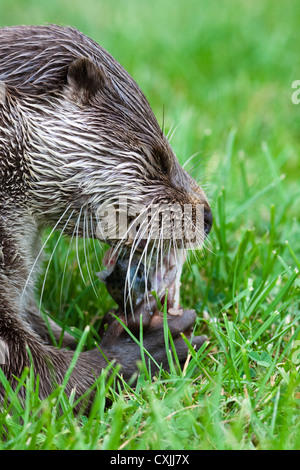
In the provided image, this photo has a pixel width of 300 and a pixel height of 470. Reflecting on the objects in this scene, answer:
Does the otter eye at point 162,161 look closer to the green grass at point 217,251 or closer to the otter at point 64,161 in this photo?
the otter at point 64,161

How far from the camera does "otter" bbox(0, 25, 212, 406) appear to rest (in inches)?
95.2

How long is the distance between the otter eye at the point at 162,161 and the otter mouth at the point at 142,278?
343 millimetres

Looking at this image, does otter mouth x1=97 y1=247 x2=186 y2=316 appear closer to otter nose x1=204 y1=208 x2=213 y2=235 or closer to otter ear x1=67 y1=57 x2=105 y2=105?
otter nose x1=204 y1=208 x2=213 y2=235

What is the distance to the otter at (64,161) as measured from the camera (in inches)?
95.2

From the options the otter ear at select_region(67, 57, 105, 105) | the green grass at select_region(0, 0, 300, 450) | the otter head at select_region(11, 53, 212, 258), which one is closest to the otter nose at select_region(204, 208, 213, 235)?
the otter head at select_region(11, 53, 212, 258)

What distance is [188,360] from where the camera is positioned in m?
2.53

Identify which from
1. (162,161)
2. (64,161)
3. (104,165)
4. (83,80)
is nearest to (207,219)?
(162,161)

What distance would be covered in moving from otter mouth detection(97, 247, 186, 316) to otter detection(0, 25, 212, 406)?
0.15 m

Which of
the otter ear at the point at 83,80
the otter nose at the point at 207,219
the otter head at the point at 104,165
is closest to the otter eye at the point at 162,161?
the otter head at the point at 104,165

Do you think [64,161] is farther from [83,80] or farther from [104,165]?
[83,80]

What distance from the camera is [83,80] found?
96.6 inches

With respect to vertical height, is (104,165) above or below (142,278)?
above

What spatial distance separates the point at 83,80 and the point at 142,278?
32.7 inches

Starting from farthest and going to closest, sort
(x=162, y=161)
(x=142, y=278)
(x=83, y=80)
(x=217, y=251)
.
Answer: (x=217, y=251) < (x=142, y=278) < (x=162, y=161) < (x=83, y=80)
